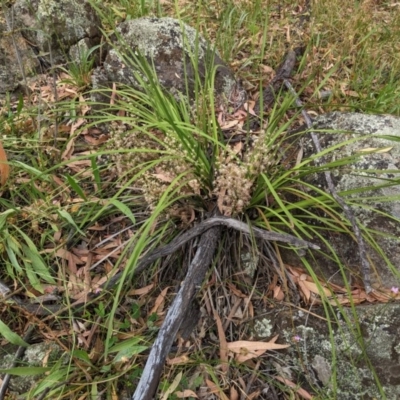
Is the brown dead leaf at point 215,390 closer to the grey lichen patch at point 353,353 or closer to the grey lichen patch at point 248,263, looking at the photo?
the grey lichen patch at point 353,353

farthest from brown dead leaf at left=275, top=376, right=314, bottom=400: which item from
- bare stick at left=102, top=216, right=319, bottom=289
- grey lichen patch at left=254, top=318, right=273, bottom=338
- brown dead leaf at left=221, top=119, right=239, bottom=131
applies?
brown dead leaf at left=221, top=119, right=239, bottom=131

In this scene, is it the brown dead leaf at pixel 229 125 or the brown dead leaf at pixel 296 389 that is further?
the brown dead leaf at pixel 229 125

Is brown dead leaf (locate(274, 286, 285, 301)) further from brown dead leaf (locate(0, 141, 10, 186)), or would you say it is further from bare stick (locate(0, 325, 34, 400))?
brown dead leaf (locate(0, 141, 10, 186))

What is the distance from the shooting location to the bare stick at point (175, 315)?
1.43 m

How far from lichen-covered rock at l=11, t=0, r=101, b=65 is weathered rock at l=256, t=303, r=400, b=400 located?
2129mm

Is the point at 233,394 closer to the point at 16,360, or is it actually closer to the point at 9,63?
the point at 16,360

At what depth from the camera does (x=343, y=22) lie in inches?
113

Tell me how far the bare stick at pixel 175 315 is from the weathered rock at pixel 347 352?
40cm

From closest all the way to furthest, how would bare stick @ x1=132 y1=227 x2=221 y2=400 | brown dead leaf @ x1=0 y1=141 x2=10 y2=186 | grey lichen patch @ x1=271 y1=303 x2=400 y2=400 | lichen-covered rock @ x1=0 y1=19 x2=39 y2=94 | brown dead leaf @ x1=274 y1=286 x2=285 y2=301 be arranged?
bare stick @ x1=132 y1=227 x2=221 y2=400
grey lichen patch @ x1=271 y1=303 x2=400 y2=400
brown dead leaf @ x1=274 y1=286 x2=285 y2=301
brown dead leaf @ x1=0 y1=141 x2=10 y2=186
lichen-covered rock @ x1=0 y1=19 x2=39 y2=94

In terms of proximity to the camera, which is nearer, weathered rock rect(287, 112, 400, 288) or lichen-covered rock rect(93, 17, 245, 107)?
weathered rock rect(287, 112, 400, 288)

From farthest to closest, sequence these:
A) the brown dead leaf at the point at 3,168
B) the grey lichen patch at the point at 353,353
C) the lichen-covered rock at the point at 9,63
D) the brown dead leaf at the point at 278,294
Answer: the lichen-covered rock at the point at 9,63 → the brown dead leaf at the point at 3,168 → the brown dead leaf at the point at 278,294 → the grey lichen patch at the point at 353,353

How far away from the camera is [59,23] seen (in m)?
2.61

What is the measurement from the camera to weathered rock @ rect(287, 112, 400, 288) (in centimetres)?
175

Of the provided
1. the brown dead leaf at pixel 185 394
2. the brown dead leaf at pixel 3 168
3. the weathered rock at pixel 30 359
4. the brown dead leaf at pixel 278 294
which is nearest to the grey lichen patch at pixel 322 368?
the brown dead leaf at pixel 278 294
